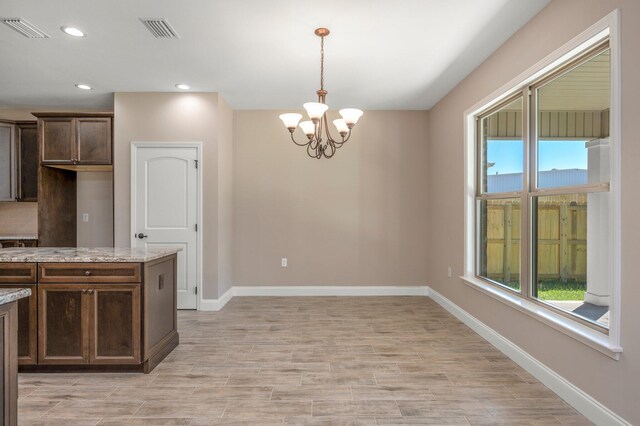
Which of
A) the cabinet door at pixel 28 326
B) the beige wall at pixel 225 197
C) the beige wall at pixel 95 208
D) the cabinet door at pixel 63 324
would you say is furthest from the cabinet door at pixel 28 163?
A: the cabinet door at pixel 63 324

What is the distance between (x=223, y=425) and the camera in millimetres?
2154

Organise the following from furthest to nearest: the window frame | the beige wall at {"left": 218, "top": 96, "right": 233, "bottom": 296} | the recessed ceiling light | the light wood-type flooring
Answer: the beige wall at {"left": 218, "top": 96, "right": 233, "bottom": 296}, the recessed ceiling light, the light wood-type flooring, the window frame

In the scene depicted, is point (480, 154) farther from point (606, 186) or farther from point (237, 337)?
point (237, 337)

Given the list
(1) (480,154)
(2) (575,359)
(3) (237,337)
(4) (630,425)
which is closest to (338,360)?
(3) (237,337)

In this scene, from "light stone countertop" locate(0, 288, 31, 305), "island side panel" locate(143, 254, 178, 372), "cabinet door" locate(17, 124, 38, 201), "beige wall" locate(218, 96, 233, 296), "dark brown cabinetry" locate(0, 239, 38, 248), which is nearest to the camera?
"light stone countertop" locate(0, 288, 31, 305)

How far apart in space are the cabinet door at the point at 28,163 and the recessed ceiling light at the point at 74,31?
268 cm

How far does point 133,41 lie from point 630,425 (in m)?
4.52

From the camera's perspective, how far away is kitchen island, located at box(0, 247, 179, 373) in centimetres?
277

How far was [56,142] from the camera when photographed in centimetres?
475

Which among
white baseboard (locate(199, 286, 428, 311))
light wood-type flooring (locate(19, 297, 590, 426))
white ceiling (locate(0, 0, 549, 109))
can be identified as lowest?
light wood-type flooring (locate(19, 297, 590, 426))

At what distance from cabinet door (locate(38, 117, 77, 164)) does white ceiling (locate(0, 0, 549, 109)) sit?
439mm

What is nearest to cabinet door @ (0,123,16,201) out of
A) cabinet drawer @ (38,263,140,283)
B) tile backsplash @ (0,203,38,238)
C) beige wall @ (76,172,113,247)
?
tile backsplash @ (0,203,38,238)

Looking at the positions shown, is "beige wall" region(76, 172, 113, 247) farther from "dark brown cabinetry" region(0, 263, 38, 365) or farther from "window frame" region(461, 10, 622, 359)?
→ "window frame" region(461, 10, 622, 359)

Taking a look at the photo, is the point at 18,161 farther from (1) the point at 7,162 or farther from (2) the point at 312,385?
(2) the point at 312,385
